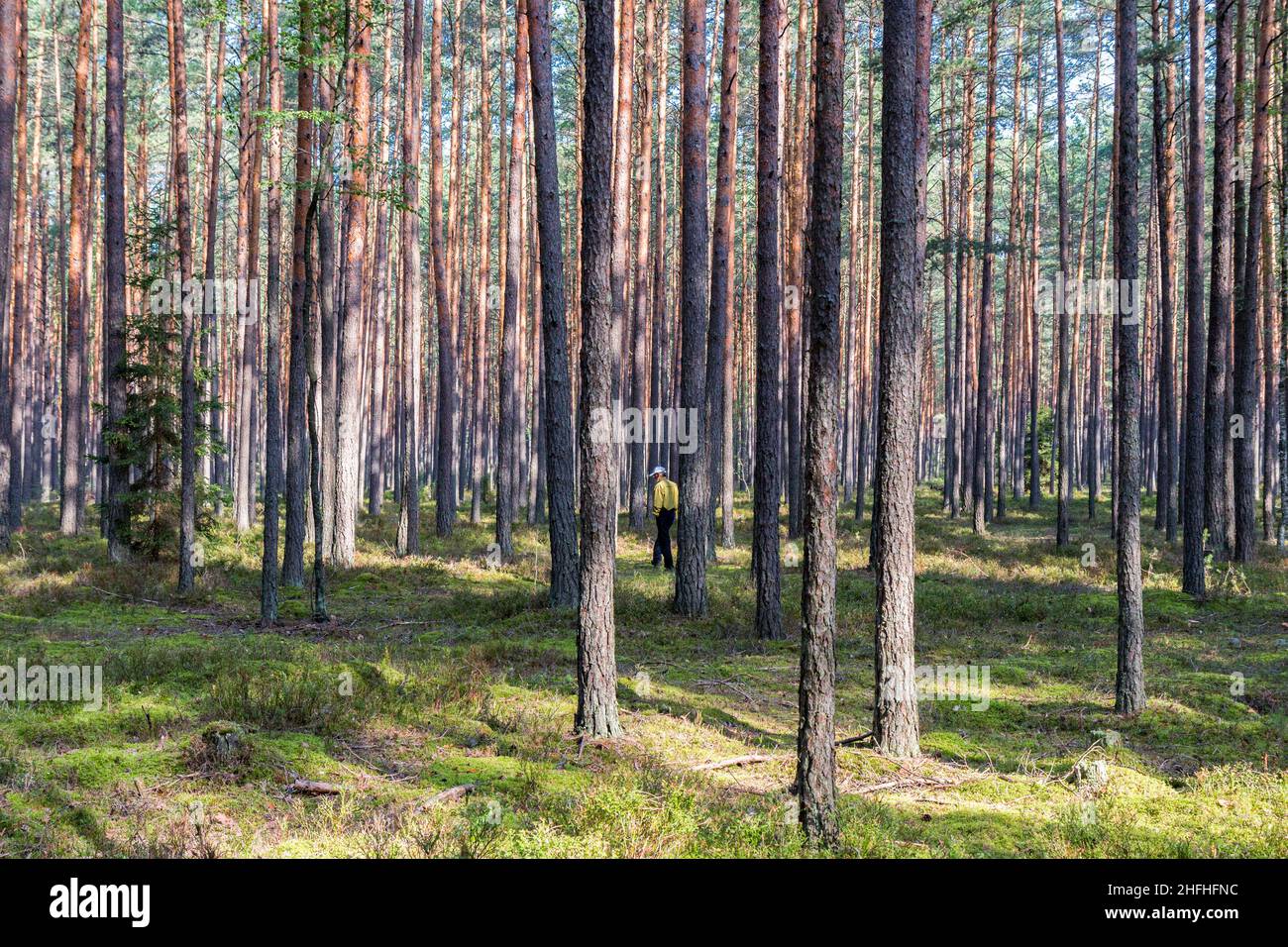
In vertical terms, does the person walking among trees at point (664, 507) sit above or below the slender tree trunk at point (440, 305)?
below

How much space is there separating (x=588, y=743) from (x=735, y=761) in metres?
1.23

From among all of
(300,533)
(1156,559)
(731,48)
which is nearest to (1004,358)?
(1156,559)

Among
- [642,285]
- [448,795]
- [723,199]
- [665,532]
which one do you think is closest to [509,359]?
[665,532]

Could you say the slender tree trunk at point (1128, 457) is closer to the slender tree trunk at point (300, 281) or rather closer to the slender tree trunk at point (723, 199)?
the slender tree trunk at point (723, 199)

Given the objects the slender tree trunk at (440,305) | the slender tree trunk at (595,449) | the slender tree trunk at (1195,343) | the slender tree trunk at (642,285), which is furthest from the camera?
the slender tree trunk at (642,285)

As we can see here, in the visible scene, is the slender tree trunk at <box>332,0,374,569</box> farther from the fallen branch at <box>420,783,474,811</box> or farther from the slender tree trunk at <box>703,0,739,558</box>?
the fallen branch at <box>420,783,474,811</box>

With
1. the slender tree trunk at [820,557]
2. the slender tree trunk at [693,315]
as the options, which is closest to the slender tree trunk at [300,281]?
the slender tree trunk at [693,315]

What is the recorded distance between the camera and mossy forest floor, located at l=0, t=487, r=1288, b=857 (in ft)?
18.0

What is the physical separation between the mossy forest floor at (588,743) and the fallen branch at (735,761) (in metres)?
0.06

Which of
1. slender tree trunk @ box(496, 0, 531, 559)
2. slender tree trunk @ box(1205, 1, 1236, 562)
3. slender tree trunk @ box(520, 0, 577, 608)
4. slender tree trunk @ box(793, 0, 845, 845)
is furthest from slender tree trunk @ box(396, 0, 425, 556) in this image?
slender tree trunk @ box(1205, 1, 1236, 562)

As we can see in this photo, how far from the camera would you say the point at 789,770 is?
7168mm

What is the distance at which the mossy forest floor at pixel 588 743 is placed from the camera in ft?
18.0
